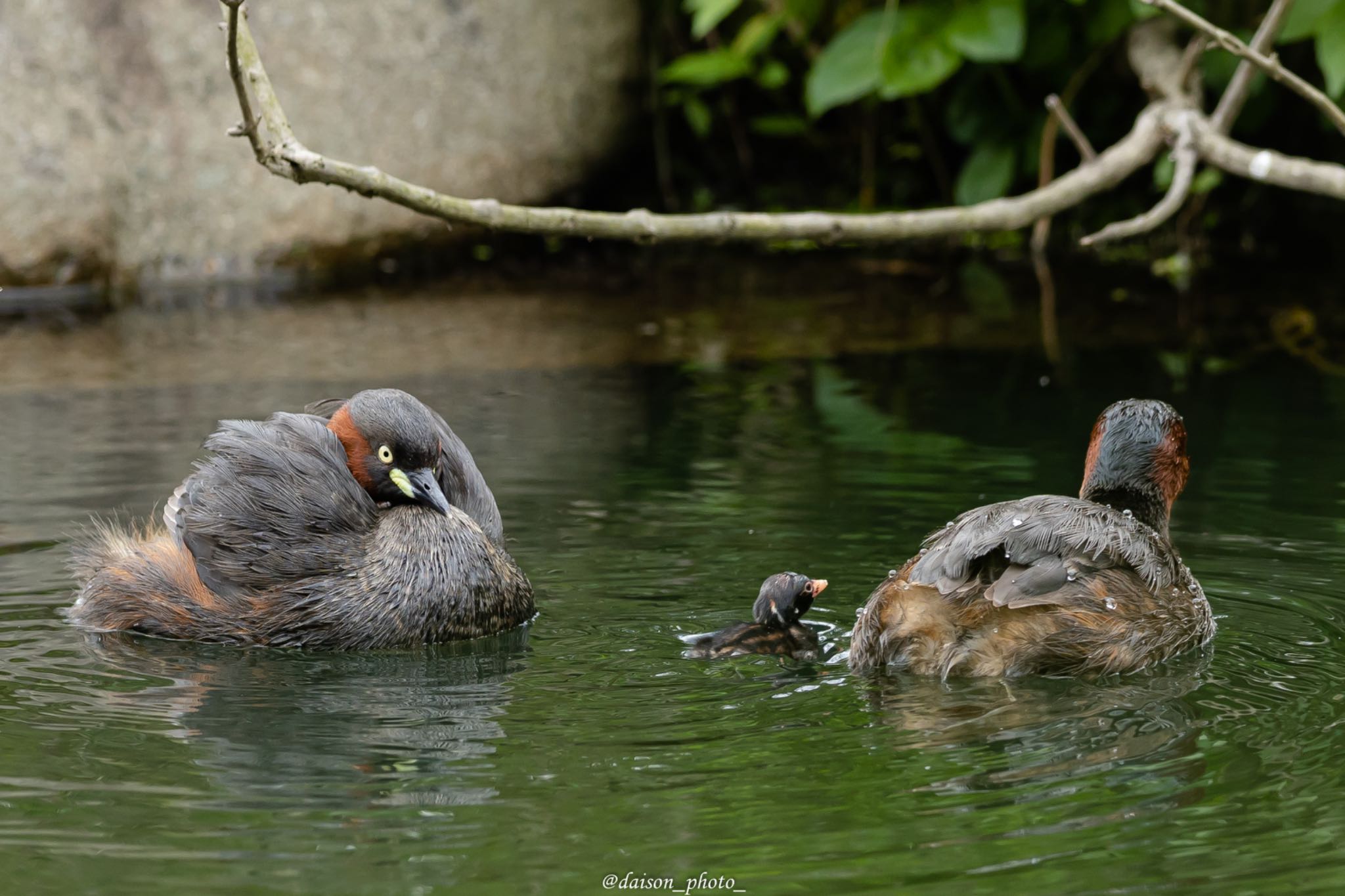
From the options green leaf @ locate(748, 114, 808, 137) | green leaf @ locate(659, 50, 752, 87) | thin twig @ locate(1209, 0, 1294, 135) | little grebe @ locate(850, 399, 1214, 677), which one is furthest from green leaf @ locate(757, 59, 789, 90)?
little grebe @ locate(850, 399, 1214, 677)

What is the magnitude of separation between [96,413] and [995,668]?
17.1ft

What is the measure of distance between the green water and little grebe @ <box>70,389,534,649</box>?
0.38 ft

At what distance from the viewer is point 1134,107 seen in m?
13.4

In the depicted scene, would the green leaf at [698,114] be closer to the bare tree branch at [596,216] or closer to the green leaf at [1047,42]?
the green leaf at [1047,42]

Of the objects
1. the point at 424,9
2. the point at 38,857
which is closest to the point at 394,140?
the point at 424,9

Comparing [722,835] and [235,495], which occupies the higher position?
[235,495]

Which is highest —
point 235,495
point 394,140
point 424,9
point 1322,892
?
point 424,9

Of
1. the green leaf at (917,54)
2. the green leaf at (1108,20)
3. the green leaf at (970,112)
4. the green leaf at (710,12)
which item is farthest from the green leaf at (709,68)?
the green leaf at (1108,20)

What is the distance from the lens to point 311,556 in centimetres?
562

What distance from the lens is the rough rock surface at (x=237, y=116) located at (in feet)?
38.8

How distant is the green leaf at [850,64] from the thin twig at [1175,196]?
342 centimetres

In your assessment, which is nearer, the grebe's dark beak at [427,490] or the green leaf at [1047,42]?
the grebe's dark beak at [427,490]

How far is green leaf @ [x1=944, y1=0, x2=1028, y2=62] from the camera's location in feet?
35.7

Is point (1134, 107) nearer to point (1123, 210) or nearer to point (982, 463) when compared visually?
point (1123, 210)
